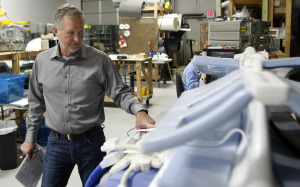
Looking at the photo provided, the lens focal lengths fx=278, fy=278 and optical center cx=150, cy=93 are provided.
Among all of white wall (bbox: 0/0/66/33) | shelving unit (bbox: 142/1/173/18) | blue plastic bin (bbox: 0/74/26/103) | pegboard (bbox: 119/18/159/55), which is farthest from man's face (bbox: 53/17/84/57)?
white wall (bbox: 0/0/66/33)

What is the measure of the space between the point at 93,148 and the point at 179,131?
140 cm

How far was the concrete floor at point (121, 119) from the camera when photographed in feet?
9.50

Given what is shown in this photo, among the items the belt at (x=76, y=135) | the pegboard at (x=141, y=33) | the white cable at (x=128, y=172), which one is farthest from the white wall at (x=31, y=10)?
the white cable at (x=128, y=172)

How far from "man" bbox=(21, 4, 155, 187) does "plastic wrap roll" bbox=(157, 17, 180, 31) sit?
5786 millimetres

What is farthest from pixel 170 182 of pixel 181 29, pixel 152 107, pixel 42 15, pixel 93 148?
pixel 42 15

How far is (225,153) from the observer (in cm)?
50

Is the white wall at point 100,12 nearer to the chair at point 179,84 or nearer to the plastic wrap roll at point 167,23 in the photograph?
the plastic wrap roll at point 167,23

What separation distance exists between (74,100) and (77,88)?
0.25 ft

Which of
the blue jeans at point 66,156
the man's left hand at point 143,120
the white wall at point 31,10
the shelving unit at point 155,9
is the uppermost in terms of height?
the white wall at point 31,10

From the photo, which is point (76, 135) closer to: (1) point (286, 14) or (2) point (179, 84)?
(2) point (179, 84)

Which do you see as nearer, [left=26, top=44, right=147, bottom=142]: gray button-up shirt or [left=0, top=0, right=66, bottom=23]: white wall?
[left=26, top=44, right=147, bottom=142]: gray button-up shirt

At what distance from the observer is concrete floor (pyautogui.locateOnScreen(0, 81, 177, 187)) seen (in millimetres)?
2894

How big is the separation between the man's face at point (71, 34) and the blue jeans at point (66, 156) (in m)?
0.56

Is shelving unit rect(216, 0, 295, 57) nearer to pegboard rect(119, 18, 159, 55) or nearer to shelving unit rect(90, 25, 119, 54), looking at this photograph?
pegboard rect(119, 18, 159, 55)
